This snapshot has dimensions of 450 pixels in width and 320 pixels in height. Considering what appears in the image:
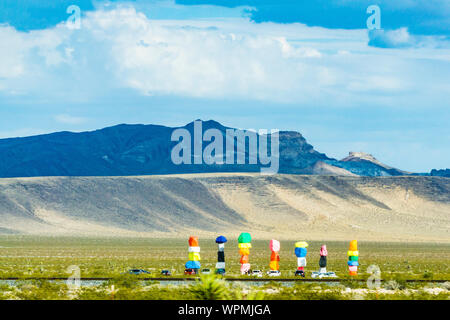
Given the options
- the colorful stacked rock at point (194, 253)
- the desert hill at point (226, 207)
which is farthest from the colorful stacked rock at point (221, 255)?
the desert hill at point (226, 207)

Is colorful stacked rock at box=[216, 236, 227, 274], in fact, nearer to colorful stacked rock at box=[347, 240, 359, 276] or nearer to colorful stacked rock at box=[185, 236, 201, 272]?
colorful stacked rock at box=[185, 236, 201, 272]

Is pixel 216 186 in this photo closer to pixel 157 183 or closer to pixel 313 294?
pixel 157 183

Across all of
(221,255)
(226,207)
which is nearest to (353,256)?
(221,255)

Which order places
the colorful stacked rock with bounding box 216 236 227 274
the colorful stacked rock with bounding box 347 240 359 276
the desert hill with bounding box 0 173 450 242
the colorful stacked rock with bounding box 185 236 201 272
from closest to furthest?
the colorful stacked rock with bounding box 185 236 201 272 → the colorful stacked rock with bounding box 216 236 227 274 → the colorful stacked rock with bounding box 347 240 359 276 → the desert hill with bounding box 0 173 450 242

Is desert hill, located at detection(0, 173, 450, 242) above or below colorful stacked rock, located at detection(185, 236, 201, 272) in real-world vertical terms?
above

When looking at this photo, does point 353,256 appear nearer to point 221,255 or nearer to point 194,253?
point 221,255

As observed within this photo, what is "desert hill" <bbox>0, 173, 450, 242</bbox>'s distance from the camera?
5846 inches

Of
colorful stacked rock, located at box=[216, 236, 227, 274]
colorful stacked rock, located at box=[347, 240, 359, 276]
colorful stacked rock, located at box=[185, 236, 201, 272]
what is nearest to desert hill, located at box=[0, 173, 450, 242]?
colorful stacked rock, located at box=[347, 240, 359, 276]

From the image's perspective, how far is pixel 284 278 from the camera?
4181cm

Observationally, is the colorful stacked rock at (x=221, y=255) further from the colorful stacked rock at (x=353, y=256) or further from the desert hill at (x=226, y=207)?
the desert hill at (x=226, y=207)

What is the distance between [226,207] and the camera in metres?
170

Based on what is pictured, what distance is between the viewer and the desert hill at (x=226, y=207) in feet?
487

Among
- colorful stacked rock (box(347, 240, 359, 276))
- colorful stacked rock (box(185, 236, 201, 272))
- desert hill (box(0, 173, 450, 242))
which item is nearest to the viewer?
colorful stacked rock (box(185, 236, 201, 272))
